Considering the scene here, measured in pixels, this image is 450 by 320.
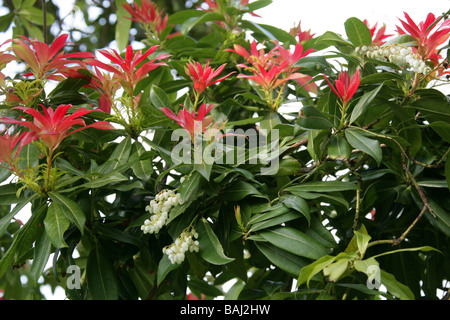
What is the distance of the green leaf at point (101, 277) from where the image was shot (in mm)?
1111

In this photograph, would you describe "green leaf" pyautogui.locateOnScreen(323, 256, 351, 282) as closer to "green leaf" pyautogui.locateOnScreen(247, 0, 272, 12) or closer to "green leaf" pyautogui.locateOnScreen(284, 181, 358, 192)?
"green leaf" pyautogui.locateOnScreen(284, 181, 358, 192)

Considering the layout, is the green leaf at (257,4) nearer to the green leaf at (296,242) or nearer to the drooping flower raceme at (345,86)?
the drooping flower raceme at (345,86)

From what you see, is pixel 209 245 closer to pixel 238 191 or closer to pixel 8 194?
pixel 238 191

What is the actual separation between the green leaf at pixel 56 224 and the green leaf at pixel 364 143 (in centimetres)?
56

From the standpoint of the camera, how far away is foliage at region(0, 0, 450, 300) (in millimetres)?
981

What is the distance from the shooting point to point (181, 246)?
3.14 feet

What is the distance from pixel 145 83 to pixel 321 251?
0.75 meters

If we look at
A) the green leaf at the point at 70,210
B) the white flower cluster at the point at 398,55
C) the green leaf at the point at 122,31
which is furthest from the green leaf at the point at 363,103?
the green leaf at the point at 122,31

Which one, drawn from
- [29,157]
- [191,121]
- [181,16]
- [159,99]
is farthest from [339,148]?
[181,16]

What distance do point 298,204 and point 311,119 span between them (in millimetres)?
163

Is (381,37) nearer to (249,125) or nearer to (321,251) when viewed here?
(249,125)

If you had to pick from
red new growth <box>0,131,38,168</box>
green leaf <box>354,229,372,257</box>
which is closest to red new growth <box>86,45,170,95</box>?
red new growth <box>0,131,38,168</box>

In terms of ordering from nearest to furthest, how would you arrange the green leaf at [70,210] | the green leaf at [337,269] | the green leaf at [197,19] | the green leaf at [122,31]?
the green leaf at [337,269], the green leaf at [70,210], the green leaf at [197,19], the green leaf at [122,31]

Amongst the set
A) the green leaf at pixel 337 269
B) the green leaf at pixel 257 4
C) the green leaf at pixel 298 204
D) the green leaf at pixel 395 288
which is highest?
the green leaf at pixel 257 4
